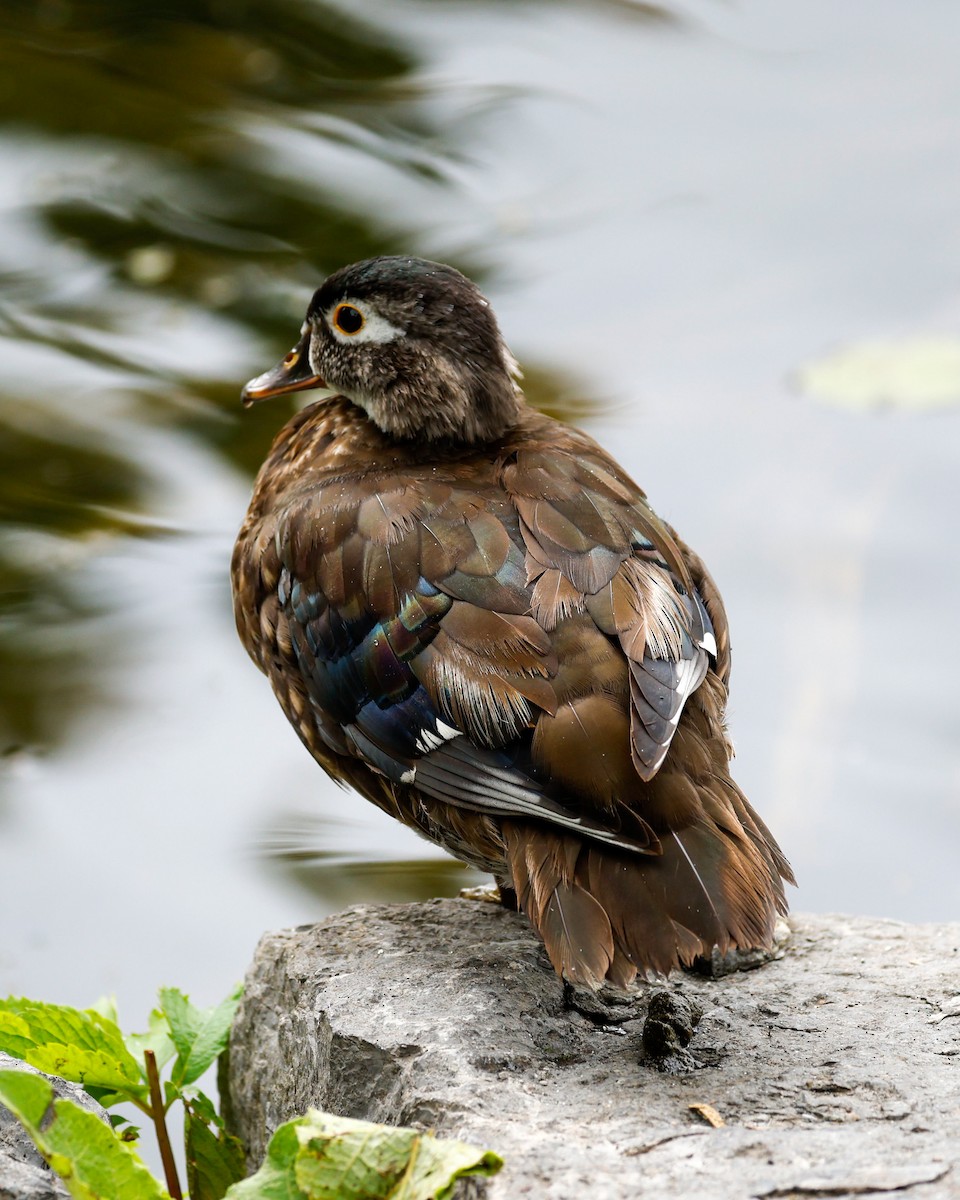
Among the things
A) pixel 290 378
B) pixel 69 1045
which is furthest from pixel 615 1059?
pixel 290 378

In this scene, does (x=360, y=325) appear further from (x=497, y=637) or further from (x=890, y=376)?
(x=890, y=376)

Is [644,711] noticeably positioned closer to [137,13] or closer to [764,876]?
[764,876]

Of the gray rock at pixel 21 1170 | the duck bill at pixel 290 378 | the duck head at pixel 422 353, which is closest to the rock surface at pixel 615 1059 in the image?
the gray rock at pixel 21 1170

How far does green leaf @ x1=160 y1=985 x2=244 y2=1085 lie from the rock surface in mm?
140

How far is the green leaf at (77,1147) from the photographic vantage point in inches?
99.7

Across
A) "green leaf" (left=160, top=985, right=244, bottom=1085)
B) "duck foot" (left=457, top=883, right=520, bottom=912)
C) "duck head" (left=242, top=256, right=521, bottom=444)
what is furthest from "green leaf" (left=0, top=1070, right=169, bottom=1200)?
"duck head" (left=242, top=256, right=521, bottom=444)

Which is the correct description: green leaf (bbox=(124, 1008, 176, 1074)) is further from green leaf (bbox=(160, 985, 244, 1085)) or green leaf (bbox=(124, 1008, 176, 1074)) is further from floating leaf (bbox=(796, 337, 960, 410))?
floating leaf (bbox=(796, 337, 960, 410))

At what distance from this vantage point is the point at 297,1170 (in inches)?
101

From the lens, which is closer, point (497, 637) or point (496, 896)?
point (497, 637)

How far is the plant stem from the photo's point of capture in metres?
3.18

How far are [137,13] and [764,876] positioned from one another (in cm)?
736

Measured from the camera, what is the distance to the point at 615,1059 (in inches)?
124

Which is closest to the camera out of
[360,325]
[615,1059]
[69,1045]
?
[615,1059]

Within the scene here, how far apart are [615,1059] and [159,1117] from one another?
86cm
